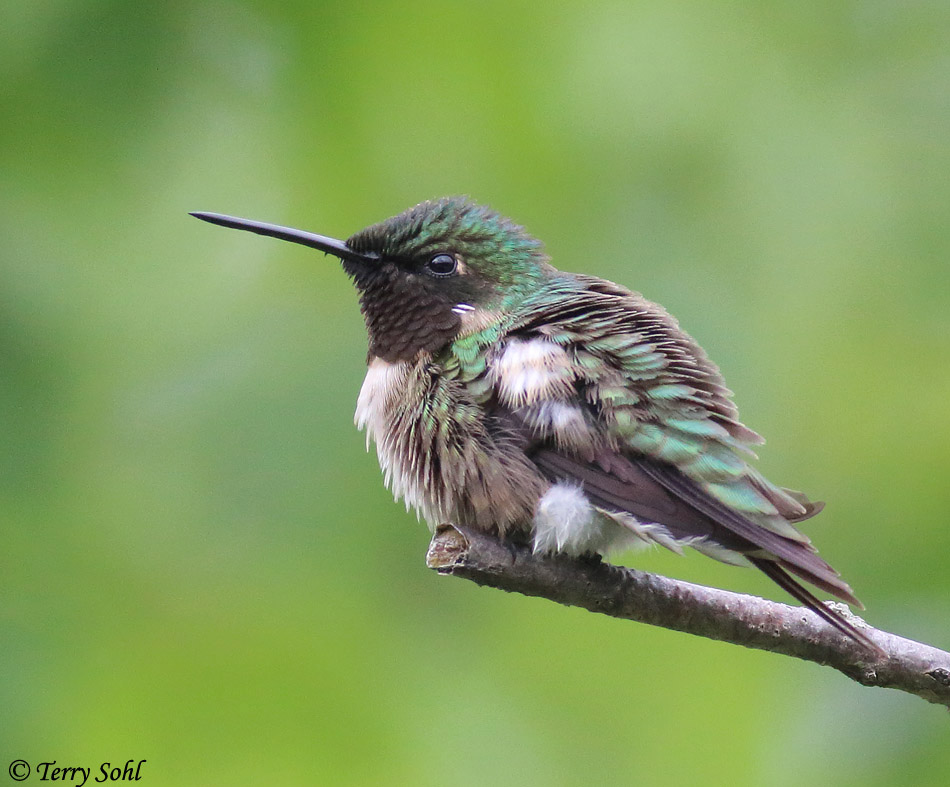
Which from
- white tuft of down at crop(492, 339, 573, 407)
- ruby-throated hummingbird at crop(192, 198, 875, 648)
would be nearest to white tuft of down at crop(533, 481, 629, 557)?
ruby-throated hummingbird at crop(192, 198, 875, 648)

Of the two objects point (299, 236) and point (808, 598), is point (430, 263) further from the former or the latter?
point (808, 598)

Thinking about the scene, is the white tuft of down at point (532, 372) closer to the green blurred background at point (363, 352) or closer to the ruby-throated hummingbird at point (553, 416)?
the ruby-throated hummingbird at point (553, 416)

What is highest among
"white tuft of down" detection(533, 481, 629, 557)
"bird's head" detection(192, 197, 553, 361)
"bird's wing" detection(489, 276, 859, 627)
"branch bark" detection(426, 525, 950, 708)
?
"bird's head" detection(192, 197, 553, 361)

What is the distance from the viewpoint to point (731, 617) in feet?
10.7

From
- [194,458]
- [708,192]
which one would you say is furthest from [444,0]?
[194,458]

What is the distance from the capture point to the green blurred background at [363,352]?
13.6 feet

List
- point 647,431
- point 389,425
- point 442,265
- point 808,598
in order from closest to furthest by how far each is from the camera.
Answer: point 808,598, point 647,431, point 389,425, point 442,265

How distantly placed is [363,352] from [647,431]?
183 centimetres

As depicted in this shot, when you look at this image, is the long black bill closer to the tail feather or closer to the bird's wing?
the bird's wing

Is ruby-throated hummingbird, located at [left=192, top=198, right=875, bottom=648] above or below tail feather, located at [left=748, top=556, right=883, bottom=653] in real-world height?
above

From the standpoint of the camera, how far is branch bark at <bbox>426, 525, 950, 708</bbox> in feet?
10.4

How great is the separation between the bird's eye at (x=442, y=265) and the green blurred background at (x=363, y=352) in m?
0.82

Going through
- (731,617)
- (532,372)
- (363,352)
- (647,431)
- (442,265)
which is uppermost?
(442,265)

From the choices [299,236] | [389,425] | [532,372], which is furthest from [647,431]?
[299,236]
